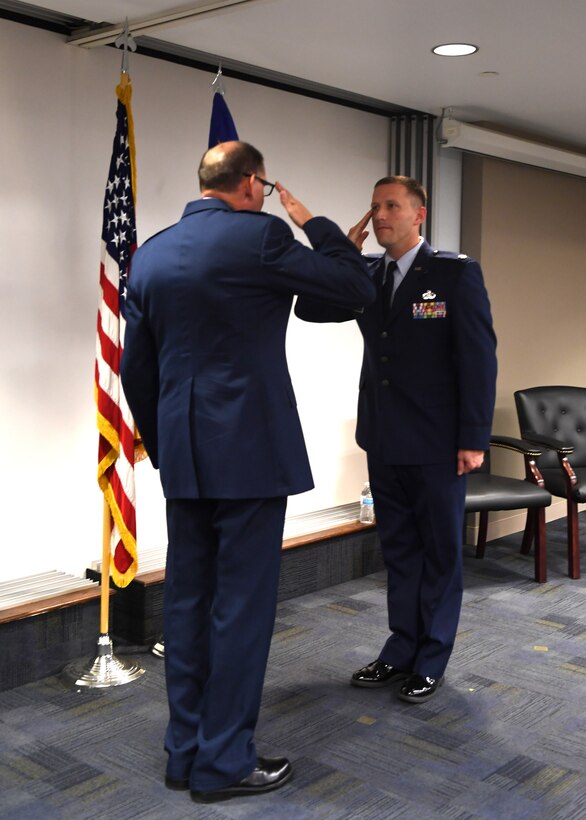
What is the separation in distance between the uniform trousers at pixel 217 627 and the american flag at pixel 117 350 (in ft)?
3.11


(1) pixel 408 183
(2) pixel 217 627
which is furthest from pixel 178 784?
(1) pixel 408 183

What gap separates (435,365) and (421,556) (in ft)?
2.21

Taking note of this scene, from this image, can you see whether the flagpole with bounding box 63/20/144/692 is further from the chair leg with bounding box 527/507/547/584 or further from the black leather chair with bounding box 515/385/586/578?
the black leather chair with bounding box 515/385/586/578

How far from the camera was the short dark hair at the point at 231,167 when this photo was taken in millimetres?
2453

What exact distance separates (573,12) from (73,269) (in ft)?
6.81

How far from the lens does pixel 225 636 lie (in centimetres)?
253

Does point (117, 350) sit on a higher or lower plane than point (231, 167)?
lower

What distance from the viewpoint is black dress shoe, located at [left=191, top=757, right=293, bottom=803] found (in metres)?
2.58

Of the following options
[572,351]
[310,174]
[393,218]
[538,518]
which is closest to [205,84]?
[310,174]

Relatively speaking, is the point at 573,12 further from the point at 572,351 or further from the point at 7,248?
the point at 572,351

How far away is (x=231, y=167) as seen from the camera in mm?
2463

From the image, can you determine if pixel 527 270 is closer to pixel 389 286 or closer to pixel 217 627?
pixel 389 286

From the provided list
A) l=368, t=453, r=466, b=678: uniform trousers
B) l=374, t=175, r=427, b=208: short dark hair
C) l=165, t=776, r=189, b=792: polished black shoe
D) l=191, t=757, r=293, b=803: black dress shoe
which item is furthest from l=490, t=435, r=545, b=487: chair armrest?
l=165, t=776, r=189, b=792: polished black shoe

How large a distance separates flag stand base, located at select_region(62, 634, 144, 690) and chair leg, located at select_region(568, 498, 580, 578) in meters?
2.32
